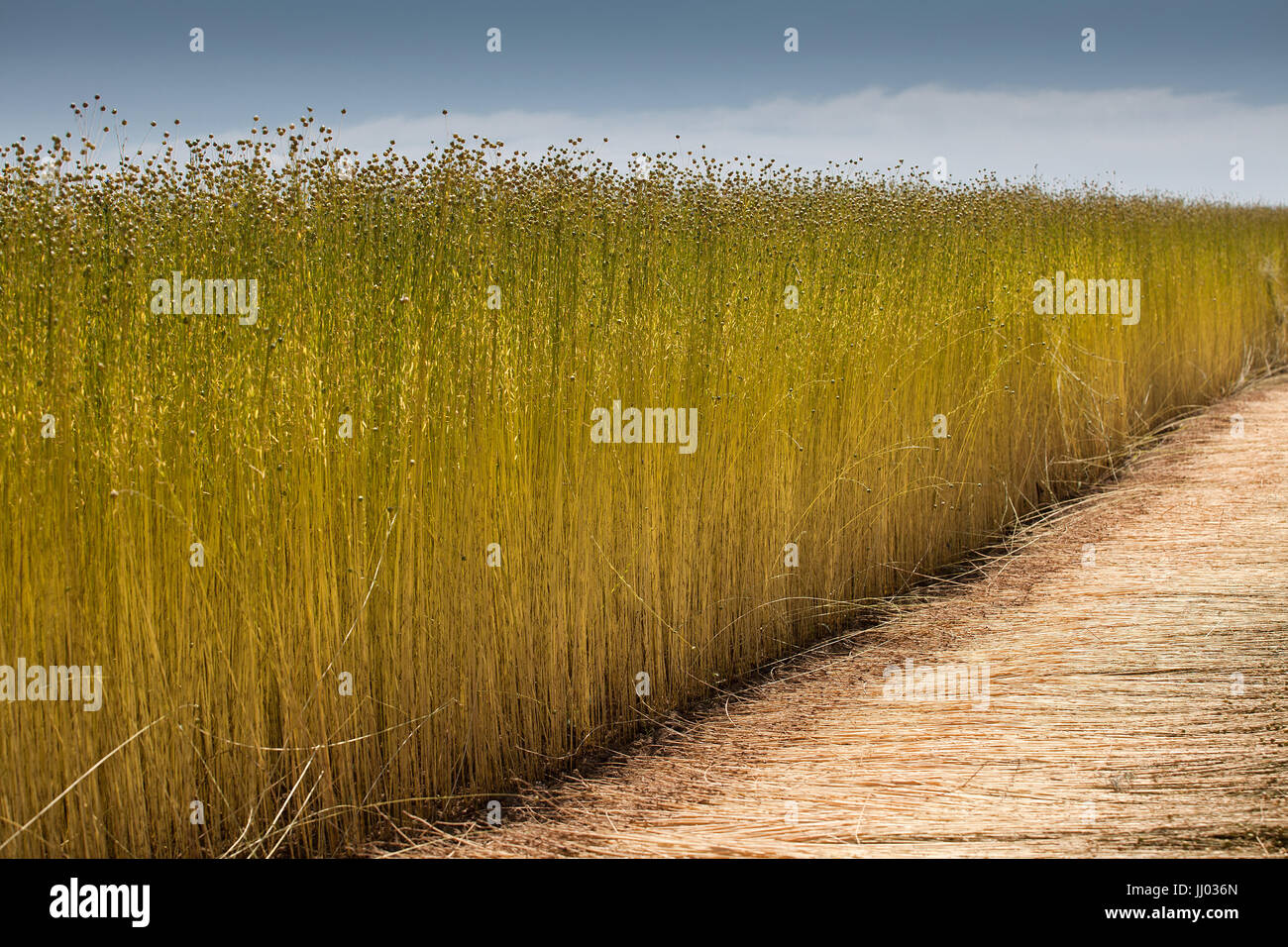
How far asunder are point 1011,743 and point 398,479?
1986 millimetres

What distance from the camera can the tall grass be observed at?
256 centimetres

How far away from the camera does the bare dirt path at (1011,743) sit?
8.93ft

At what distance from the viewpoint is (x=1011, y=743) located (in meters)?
3.20

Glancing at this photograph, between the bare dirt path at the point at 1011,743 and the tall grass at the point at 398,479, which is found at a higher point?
the tall grass at the point at 398,479

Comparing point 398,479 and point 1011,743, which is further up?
point 398,479

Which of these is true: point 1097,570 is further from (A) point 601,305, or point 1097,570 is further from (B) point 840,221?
(A) point 601,305

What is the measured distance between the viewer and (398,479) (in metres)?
3.03

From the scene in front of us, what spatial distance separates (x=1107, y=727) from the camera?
325cm

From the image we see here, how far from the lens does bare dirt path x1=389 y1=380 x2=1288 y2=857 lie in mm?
2723

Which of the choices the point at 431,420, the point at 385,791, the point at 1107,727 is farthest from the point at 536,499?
the point at 1107,727

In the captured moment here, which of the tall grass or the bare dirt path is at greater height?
the tall grass

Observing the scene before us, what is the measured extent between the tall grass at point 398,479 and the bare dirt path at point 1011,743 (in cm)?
27

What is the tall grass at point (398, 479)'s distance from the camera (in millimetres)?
2562

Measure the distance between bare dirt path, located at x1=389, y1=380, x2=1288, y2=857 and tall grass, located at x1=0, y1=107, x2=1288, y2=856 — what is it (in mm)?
265
